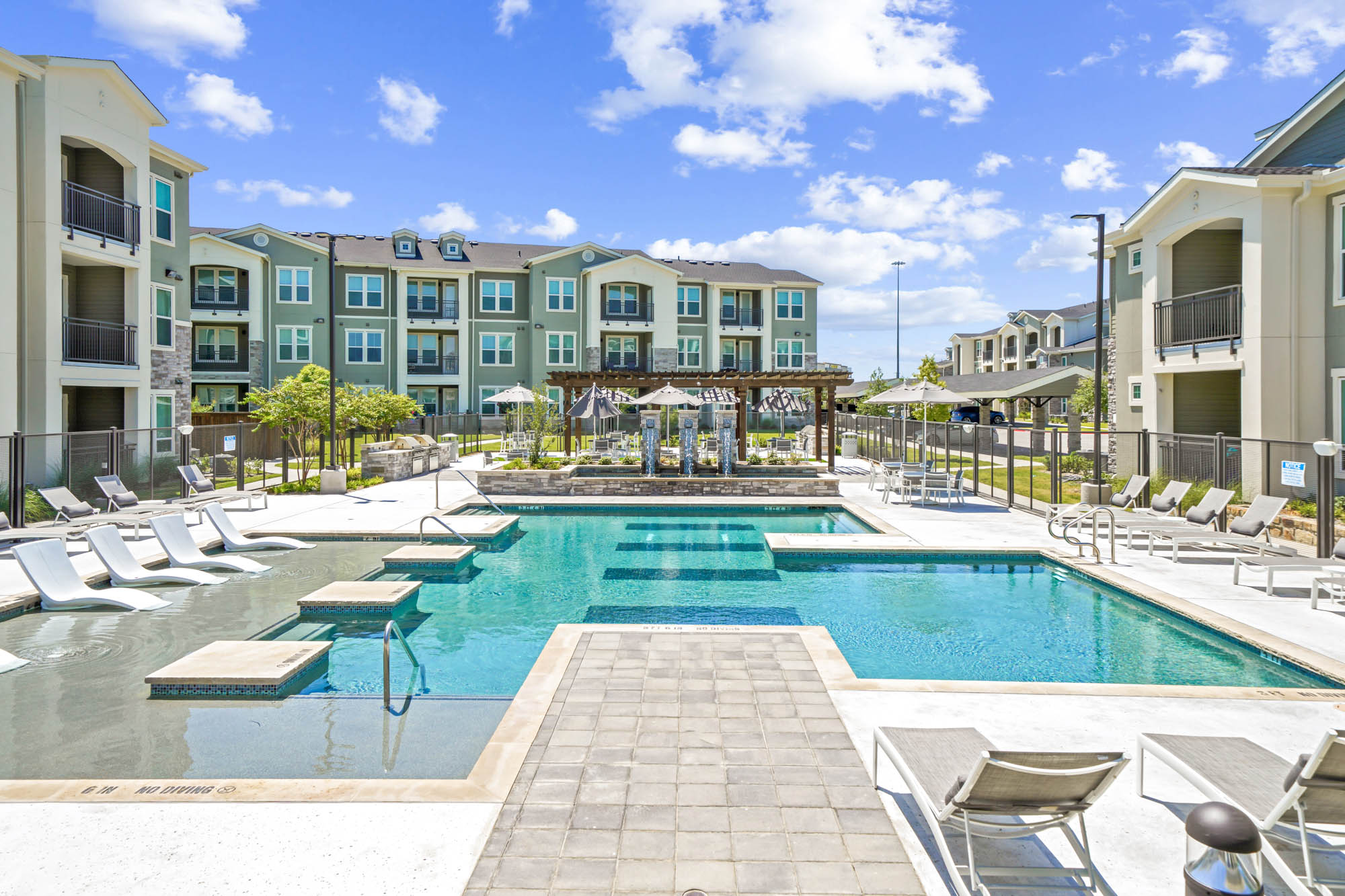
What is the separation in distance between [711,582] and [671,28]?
14.0 m

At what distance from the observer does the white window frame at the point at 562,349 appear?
43.1 meters

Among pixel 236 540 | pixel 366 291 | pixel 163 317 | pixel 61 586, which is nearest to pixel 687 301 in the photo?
pixel 366 291

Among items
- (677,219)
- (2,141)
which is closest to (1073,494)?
(2,141)

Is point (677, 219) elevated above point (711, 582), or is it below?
above

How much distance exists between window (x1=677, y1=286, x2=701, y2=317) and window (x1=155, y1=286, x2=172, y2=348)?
27324 mm

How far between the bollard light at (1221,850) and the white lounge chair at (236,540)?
12.9 metres

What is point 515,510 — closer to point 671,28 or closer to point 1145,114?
point 671,28

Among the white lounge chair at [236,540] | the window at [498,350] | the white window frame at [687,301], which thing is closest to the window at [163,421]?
the white lounge chair at [236,540]

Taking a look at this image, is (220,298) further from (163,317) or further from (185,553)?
(185,553)

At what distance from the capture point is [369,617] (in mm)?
9086

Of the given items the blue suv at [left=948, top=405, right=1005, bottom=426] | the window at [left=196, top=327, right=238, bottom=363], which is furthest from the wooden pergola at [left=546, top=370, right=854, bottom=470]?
the blue suv at [left=948, top=405, right=1005, bottom=426]

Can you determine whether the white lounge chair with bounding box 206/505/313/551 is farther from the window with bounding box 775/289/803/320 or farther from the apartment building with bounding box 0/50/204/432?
the window with bounding box 775/289/803/320

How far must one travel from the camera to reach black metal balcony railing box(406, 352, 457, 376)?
140 feet

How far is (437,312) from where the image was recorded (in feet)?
139
